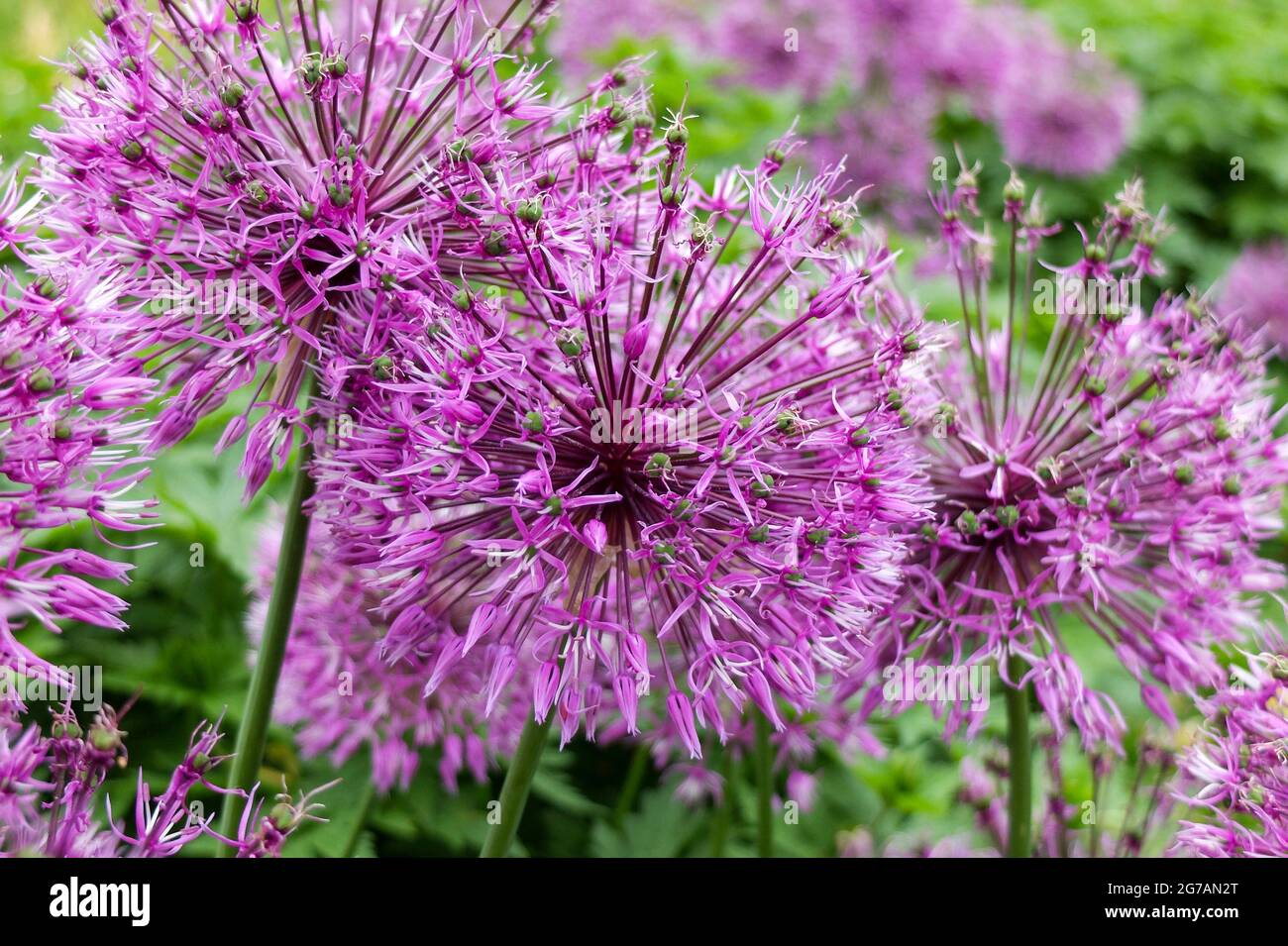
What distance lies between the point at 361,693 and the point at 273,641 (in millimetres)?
697

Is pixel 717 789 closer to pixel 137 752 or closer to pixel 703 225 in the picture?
pixel 137 752

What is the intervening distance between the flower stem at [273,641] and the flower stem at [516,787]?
405 millimetres

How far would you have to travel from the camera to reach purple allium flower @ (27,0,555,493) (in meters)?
1.74

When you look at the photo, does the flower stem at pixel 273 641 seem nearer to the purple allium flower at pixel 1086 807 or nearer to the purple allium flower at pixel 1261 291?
the purple allium flower at pixel 1086 807

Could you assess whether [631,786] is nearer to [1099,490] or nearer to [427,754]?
[427,754]

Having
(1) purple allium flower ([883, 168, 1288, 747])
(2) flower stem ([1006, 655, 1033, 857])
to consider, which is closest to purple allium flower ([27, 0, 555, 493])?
(1) purple allium flower ([883, 168, 1288, 747])

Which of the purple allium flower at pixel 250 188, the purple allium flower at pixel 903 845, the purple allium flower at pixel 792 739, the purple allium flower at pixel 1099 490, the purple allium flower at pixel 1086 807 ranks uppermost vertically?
the purple allium flower at pixel 250 188

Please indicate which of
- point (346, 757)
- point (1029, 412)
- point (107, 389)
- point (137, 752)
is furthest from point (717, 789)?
point (107, 389)

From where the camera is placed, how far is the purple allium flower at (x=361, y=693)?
245 centimetres

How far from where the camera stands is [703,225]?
5.79 ft

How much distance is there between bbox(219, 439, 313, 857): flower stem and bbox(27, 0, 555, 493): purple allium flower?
7 cm

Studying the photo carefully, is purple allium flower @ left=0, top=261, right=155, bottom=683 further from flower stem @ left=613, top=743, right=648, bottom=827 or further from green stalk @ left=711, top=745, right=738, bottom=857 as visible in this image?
flower stem @ left=613, top=743, right=648, bottom=827

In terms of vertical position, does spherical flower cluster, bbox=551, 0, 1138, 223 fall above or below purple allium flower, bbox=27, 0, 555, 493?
above

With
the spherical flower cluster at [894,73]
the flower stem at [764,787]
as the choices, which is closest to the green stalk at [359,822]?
the flower stem at [764,787]
